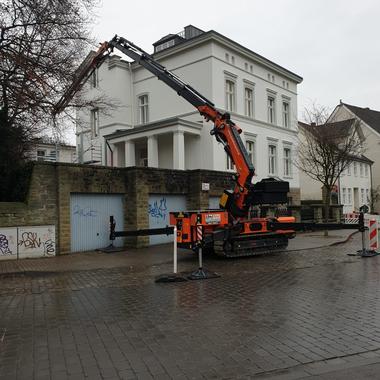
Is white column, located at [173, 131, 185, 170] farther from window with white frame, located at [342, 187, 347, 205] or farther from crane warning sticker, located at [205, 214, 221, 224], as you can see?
window with white frame, located at [342, 187, 347, 205]

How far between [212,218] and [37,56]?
25.1 feet

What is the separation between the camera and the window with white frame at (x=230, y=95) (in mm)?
28702

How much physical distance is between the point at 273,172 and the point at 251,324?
89.2 ft

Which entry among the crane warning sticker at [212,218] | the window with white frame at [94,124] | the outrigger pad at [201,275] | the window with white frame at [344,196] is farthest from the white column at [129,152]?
the window with white frame at [344,196]

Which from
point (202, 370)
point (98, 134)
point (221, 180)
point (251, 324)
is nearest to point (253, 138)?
point (221, 180)

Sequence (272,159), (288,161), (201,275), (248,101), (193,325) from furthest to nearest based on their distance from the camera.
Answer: (288,161), (272,159), (248,101), (201,275), (193,325)

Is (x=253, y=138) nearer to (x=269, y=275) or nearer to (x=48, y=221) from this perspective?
(x=48, y=221)

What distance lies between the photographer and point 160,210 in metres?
20.8

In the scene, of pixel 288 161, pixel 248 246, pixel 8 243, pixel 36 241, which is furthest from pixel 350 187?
pixel 8 243

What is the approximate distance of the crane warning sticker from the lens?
15142 millimetres

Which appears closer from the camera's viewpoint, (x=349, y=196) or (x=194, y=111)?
(x=194, y=111)

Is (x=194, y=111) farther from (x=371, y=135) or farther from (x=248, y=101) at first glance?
(x=371, y=135)

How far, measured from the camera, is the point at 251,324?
671cm

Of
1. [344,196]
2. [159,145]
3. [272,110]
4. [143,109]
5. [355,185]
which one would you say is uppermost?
[272,110]
